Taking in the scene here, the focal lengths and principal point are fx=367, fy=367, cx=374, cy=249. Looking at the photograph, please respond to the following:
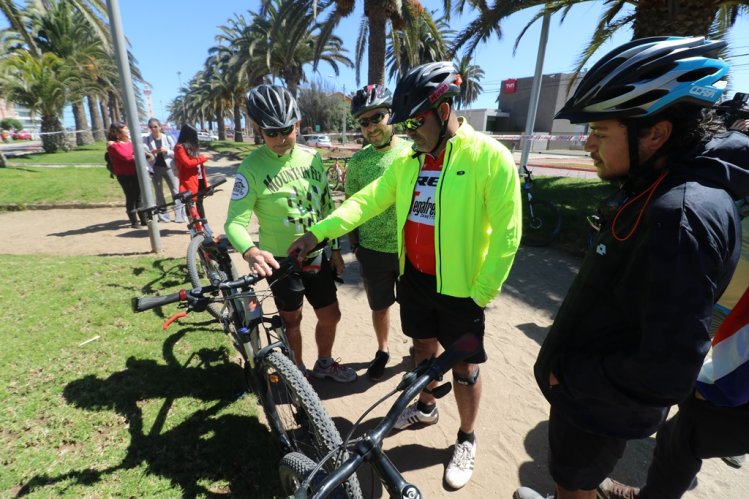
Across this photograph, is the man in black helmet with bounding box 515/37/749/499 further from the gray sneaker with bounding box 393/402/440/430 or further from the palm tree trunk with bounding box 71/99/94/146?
the palm tree trunk with bounding box 71/99/94/146

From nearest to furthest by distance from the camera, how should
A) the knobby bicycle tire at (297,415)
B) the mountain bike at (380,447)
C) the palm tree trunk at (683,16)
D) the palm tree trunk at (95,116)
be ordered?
the mountain bike at (380,447)
the knobby bicycle tire at (297,415)
the palm tree trunk at (683,16)
the palm tree trunk at (95,116)

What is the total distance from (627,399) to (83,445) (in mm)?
3224

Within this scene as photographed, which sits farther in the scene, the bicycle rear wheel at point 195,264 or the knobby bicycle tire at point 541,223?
the knobby bicycle tire at point 541,223

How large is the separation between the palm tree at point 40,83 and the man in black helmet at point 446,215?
2480cm

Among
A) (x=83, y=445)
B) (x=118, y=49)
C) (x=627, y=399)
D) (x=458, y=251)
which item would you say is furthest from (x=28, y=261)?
(x=627, y=399)

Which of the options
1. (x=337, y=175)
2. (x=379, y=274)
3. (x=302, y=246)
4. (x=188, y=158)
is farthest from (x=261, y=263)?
(x=337, y=175)

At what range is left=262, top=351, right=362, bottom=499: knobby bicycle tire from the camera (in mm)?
1719

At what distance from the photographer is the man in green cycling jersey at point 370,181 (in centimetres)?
302

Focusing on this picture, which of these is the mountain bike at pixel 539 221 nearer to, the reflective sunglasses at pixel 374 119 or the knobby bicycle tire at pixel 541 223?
the knobby bicycle tire at pixel 541 223

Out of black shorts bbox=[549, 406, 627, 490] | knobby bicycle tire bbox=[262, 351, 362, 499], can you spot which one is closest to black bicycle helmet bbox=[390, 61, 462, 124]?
knobby bicycle tire bbox=[262, 351, 362, 499]

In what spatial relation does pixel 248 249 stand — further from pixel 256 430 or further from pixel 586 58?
pixel 586 58

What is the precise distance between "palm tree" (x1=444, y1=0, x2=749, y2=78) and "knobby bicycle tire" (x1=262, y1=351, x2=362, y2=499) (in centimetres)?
843

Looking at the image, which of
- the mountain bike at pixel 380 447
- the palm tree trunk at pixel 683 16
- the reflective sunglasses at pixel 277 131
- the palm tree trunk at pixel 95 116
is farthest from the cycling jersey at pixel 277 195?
the palm tree trunk at pixel 95 116

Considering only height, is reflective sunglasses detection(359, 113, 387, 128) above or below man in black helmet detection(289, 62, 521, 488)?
above
